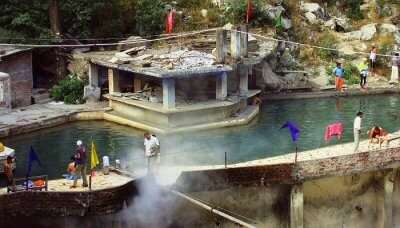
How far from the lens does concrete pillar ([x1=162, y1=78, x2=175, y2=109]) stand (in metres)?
35.1

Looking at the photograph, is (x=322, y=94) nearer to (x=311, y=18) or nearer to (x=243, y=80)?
(x=243, y=80)

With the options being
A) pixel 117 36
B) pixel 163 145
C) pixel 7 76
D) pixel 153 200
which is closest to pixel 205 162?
pixel 163 145

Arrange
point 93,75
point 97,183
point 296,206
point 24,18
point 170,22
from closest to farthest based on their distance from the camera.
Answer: point 97,183 → point 296,206 → point 93,75 → point 24,18 → point 170,22

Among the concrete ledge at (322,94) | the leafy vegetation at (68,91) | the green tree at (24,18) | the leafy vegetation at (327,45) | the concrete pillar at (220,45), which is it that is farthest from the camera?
the leafy vegetation at (327,45)

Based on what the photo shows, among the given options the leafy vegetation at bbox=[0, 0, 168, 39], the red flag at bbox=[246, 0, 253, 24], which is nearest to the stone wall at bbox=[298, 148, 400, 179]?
the red flag at bbox=[246, 0, 253, 24]

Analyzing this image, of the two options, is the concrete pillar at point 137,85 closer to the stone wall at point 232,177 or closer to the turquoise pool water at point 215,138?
the turquoise pool water at point 215,138

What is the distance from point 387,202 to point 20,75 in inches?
779

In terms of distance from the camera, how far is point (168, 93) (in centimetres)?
3522

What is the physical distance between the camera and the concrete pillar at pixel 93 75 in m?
39.6

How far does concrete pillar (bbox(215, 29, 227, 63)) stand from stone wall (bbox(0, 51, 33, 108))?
9.66 m

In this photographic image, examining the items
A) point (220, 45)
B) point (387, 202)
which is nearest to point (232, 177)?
point (387, 202)

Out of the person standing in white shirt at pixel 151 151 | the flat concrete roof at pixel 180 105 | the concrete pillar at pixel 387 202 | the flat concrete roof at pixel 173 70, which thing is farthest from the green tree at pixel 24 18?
the concrete pillar at pixel 387 202

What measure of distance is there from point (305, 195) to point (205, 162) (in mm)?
4750

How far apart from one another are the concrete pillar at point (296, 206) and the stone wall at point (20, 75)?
1749 cm
